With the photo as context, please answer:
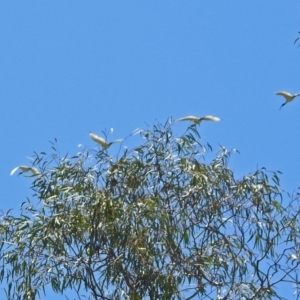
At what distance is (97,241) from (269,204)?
43.5 inches

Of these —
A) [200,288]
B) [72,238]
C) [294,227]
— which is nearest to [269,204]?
[294,227]

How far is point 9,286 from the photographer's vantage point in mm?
7074

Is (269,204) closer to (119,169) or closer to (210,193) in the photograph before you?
(210,193)

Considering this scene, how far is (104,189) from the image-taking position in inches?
274

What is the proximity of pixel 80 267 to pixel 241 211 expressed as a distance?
1.02 m

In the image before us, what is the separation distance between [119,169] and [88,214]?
317 mm

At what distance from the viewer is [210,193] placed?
7.11 metres

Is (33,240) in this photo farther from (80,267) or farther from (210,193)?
(210,193)

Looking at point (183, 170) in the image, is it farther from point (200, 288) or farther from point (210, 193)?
point (200, 288)

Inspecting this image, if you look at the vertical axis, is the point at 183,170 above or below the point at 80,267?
above

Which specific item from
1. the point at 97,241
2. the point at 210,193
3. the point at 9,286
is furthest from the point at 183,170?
the point at 9,286

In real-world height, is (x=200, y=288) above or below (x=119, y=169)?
below

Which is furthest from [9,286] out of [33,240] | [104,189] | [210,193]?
[210,193]

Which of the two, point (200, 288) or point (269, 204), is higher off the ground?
point (269, 204)
